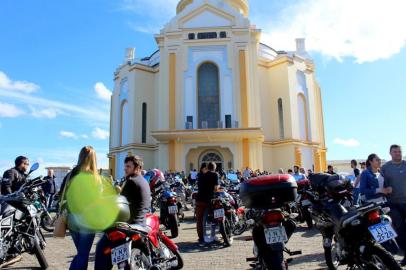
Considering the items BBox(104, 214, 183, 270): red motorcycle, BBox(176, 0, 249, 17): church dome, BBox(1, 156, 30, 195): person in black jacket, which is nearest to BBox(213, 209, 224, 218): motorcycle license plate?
BBox(104, 214, 183, 270): red motorcycle

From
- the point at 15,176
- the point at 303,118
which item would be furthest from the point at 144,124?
the point at 15,176

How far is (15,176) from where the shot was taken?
6.53 m

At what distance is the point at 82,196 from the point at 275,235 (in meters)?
2.09

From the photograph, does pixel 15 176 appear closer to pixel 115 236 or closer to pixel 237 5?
pixel 115 236

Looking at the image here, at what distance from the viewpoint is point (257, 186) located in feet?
12.3

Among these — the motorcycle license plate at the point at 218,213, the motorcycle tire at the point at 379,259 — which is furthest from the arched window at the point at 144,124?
the motorcycle tire at the point at 379,259

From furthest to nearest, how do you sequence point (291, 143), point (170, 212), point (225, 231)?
point (291, 143), point (170, 212), point (225, 231)

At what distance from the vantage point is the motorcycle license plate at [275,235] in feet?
11.4

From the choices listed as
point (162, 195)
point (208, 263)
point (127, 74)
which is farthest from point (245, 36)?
point (208, 263)

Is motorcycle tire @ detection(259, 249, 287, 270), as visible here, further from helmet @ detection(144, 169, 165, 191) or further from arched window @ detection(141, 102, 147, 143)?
arched window @ detection(141, 102, 147, 143)

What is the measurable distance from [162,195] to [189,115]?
17.7 metres

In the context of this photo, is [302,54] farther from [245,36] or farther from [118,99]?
[118,99]

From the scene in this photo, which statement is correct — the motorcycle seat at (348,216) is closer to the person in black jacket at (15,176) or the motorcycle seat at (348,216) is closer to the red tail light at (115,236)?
the red tail light at (115,236)

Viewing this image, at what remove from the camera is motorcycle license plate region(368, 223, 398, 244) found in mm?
3460
